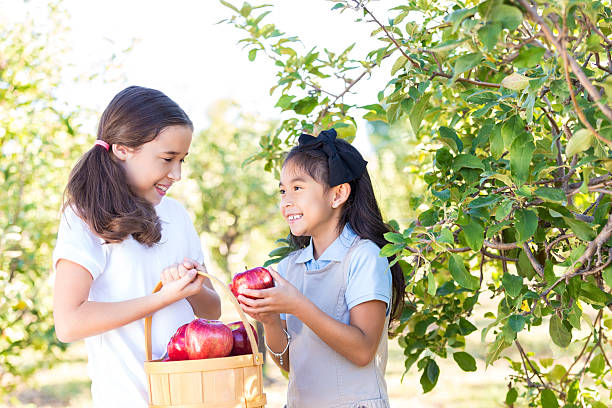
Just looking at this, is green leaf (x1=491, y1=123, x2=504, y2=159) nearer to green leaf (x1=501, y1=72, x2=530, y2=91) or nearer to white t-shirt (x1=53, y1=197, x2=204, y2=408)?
green leaf (x1=501, y1=72, x2=530, y2=91)

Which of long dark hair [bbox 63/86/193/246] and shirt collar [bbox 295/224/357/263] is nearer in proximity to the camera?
long dark hair [bbox 63/86/193/246]

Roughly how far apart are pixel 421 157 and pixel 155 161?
139cm

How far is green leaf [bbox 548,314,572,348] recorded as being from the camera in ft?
5.64

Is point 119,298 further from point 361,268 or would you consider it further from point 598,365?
point 598,365

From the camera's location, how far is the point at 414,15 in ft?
6.68

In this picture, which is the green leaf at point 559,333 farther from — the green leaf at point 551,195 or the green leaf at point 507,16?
the green leaf at point 507,16

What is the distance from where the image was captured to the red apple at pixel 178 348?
5.17 feet

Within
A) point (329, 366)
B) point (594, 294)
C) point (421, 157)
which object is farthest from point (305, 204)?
point (421, 157)

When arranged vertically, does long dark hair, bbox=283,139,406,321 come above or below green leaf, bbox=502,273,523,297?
above

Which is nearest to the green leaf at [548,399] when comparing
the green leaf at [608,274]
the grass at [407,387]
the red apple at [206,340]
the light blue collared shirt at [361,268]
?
the light blue collared shirt at [361,268]

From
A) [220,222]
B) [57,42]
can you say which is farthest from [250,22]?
[220,222]

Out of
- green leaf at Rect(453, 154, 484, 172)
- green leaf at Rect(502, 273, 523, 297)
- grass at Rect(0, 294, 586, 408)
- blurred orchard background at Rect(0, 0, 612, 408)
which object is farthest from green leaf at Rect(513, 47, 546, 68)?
grass at Rect(0, 294, 586, 408)

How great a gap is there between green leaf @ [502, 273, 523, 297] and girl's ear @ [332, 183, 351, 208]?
577mm

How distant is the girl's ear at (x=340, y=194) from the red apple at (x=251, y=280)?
42 cm
